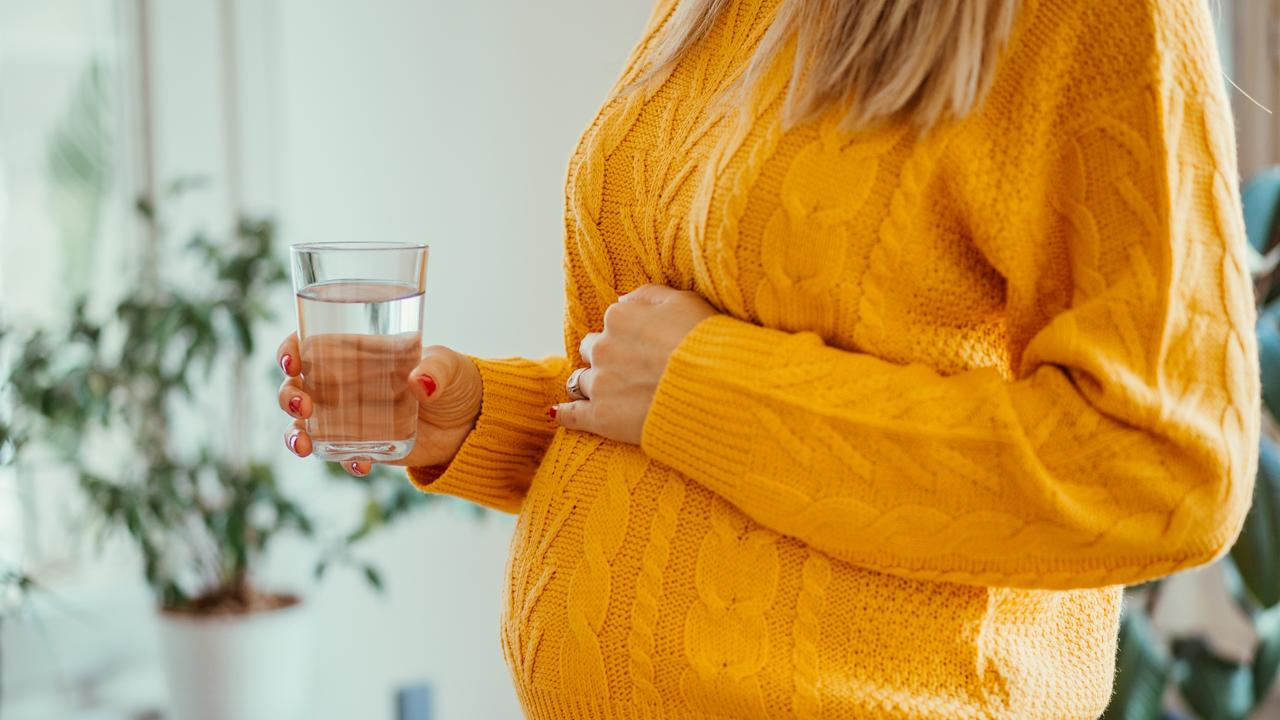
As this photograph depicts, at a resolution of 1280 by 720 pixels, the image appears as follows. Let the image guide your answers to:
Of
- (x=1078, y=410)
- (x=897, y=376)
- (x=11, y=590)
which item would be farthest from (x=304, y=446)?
(x=11, y=590)

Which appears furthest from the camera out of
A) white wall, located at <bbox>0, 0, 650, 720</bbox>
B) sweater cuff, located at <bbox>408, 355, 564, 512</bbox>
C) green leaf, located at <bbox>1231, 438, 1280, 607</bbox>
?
white wall, located at <bbox>0, 0, 650, 720</bbox>

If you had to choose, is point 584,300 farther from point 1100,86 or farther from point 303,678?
point 303,678

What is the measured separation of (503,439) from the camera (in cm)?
104

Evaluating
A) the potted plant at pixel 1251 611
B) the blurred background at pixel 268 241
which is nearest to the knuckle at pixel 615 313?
the blurred background at pixel 268 241

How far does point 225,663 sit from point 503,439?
3.66 feet

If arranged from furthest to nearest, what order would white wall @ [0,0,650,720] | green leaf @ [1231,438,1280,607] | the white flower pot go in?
white wall @ [0,0,650,720], the white flower pot, green leaf @ [1231,438,1280,607]

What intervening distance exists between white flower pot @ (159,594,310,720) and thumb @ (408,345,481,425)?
1075mm

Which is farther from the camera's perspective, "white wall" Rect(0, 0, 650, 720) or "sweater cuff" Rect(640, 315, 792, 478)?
"white wall" Rect(0, 0, 650, 720)

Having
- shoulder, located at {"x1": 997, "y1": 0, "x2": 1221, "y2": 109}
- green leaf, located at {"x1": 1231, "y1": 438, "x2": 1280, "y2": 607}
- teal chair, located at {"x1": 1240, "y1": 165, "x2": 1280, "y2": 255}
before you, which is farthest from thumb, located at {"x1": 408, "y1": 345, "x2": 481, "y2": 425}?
teal chair, located at {"x1": 1240, "y1": 165, "x2": 1280, "y2": 255}

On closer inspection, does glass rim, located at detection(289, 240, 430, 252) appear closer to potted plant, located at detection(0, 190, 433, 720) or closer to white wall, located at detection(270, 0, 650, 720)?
potted plant, located at detection(0, 190, 433, 720)

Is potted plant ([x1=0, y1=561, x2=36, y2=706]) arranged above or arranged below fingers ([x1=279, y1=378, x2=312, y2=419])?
below

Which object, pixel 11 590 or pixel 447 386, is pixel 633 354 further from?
pixel 11 590

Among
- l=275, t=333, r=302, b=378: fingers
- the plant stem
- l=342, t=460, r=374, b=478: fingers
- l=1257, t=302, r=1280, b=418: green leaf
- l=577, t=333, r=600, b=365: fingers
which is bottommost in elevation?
the plant stem

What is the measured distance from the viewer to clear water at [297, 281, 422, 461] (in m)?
0.84
